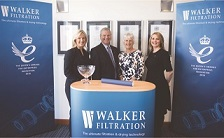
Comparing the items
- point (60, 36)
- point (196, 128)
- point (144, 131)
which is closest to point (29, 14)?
point (60, 36)

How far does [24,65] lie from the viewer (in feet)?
9.18

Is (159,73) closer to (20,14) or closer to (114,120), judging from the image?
(114,120)

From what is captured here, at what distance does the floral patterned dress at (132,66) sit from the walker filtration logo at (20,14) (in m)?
1.25

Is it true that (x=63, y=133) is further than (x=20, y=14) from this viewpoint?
Yes

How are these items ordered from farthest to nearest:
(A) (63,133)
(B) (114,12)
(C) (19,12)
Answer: (B) (114,12)
(A) (63,133)
(C) (19,12)

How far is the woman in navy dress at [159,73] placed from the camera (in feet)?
9.14

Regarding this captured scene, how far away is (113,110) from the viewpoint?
6.65 feet

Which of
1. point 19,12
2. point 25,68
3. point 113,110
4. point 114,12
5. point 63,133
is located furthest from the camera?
point 114,12

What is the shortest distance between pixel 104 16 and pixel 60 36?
2.46 feet

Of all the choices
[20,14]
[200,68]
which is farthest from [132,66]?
[20,14]

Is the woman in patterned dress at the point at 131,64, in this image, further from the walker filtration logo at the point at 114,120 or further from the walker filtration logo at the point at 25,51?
the walker filtration logo at the point at 25,51

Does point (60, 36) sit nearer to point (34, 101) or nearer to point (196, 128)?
point (34, 101)

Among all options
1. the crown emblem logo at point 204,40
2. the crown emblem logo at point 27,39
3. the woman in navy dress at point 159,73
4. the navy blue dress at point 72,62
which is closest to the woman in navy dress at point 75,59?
the navy blue dress at point 72,62

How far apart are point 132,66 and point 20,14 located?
1607 millimetres
